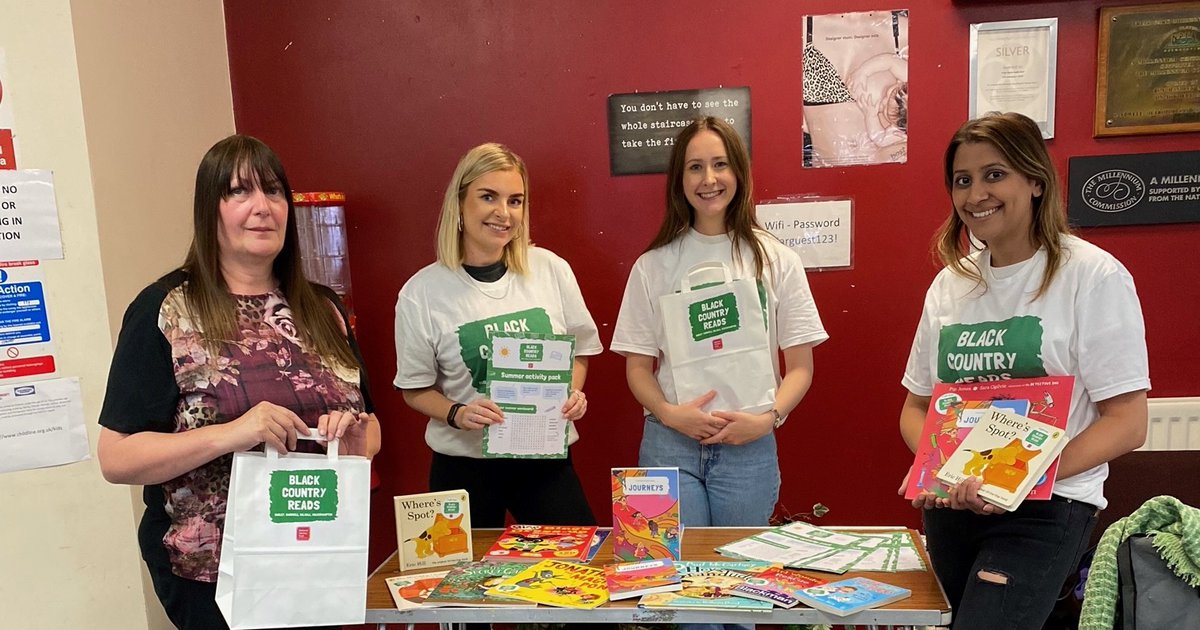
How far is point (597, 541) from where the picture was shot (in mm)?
1951

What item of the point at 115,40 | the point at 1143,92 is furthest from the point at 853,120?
the point at 115,40

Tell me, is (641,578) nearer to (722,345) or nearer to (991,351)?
(722,345)

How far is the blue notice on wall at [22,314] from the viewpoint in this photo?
2.05 metres

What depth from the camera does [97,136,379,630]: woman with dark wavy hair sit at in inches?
57.9

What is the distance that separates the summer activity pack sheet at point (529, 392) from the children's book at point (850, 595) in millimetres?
859

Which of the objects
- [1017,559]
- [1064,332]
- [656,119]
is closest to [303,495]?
[1017,559]

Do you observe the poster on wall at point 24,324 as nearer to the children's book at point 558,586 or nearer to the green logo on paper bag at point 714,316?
the children's book at point 558,586

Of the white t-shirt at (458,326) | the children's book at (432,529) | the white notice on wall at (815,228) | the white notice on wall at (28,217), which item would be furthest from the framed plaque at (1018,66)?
the white notice on wall at (28,217)

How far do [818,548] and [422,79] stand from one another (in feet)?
7.47

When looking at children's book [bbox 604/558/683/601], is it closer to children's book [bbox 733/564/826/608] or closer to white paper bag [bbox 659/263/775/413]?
children's book [bbox 733/564/826/608]

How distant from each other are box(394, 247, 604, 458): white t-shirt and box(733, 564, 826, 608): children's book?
0.78m

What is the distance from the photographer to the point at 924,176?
2.78 metres

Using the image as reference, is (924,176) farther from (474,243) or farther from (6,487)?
(6,487)

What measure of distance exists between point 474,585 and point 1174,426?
2.63 meters
